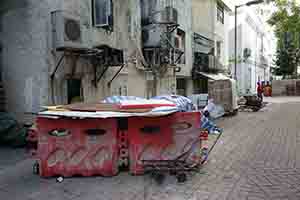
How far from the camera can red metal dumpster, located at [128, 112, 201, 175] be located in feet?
18.3

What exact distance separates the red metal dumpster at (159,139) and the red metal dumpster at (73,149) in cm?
42

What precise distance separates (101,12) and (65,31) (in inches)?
80.7

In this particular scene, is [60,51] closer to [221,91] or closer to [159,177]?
[159,177]

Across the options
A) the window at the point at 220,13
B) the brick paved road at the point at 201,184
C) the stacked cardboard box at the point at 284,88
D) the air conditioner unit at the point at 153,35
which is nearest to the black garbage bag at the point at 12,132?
the brick paved road at the point at 201,184

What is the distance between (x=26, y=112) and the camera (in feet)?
27.4

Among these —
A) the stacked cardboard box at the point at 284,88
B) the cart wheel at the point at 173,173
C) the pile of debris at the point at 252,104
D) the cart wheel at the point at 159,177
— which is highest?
the stacked cardboard box at the point at 284,88

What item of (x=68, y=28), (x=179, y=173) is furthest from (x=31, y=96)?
(x=179, y=173)

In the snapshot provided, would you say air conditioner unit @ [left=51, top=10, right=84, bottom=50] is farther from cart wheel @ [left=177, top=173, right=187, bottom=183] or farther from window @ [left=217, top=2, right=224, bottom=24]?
window @ [left=217, top=2, right=224, bottom=24]

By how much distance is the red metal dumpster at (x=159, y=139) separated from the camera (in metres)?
5.57

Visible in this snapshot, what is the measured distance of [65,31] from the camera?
7.83 meters

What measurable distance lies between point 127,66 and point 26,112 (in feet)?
14.8

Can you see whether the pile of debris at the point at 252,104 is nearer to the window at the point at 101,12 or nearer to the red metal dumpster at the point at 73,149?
the window at the point at 101,12

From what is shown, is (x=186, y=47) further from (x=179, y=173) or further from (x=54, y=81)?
(x=179, y=173)

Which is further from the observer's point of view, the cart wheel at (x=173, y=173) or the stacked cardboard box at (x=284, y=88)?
the stacked cardboard box at (x=284, y=88)
